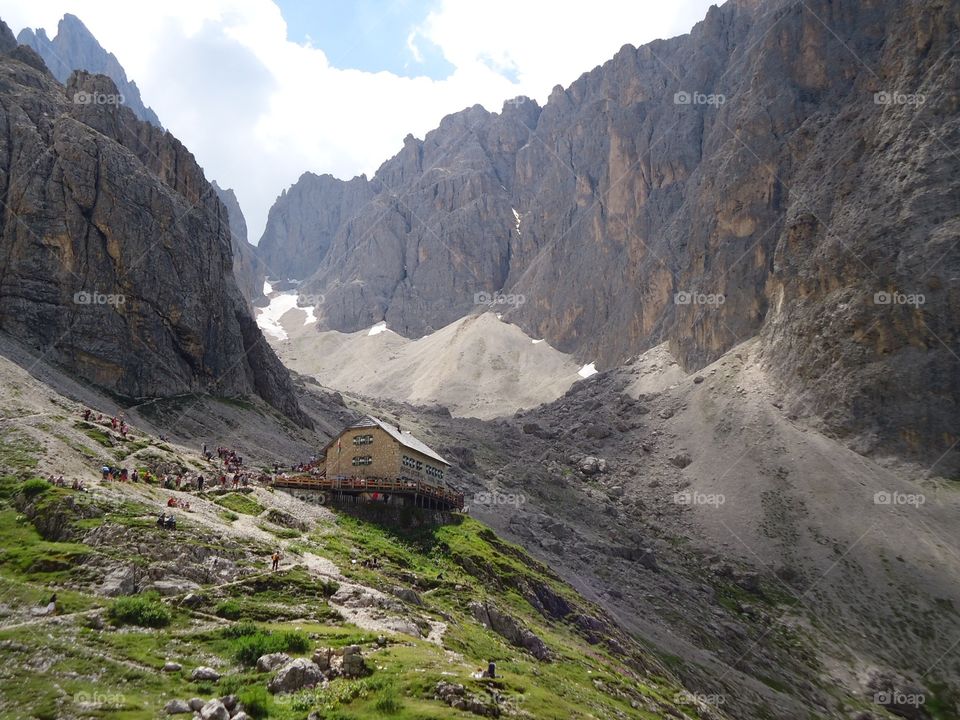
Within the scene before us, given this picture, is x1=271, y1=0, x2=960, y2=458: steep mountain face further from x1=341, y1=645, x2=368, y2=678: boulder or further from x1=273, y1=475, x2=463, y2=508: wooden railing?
x1=341, y1=645, x2=368, y2=678: boulder

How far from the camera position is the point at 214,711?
1889cm

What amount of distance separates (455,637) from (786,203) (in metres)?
116

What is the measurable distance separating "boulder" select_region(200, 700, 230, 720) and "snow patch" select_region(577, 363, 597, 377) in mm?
147248

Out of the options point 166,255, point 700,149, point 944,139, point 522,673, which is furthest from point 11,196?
point 700,149

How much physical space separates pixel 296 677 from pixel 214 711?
11.2 feet

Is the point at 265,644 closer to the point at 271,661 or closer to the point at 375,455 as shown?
the point at 271,661

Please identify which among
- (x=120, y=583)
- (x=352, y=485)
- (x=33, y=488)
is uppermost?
(x=33, y=488)

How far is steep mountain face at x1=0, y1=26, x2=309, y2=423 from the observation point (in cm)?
7381

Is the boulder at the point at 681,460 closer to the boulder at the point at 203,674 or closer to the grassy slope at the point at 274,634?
the grassy slope at the point at 274,634

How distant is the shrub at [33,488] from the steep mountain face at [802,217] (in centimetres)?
9229

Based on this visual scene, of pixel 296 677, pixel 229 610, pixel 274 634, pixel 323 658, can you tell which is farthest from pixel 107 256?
pixel 296 677

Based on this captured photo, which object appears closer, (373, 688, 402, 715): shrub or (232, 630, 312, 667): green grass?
(373, 688, 402, 715): shrub

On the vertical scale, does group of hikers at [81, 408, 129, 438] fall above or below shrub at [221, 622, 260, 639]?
above

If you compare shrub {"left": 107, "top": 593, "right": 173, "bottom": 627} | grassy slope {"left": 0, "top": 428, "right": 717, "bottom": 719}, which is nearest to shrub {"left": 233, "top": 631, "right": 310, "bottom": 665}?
grassy slope {"left": 0, "top": 428, "right": 717, "bottom": 719}
